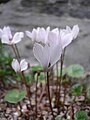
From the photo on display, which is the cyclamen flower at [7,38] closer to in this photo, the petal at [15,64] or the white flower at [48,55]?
the petal at [15,64]

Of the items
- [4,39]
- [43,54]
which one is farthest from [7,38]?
[43,54]

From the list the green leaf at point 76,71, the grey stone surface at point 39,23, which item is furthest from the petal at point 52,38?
the grey stone surface at point 39,23

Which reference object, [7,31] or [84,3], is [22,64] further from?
[84,3]

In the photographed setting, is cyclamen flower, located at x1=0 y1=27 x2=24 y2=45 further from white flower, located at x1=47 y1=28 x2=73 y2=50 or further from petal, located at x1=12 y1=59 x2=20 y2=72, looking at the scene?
white flower, located at x1=47 y1=28 x2=73 y2=50

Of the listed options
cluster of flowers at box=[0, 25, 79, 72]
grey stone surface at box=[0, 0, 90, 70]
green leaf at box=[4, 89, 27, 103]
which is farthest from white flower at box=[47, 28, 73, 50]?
grey stone surface at box=[0, 0, 90, 70]

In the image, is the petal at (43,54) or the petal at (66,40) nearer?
the petal at (43,54)

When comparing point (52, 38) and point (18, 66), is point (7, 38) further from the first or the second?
point (52, 38)

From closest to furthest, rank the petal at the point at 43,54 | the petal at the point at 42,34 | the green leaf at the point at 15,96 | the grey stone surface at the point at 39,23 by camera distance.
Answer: the petal at the point at 43,54 < the petal at the point at 42,34 < the green leaf at the point at 15,96 < the grey stone surface at the point at 39,23

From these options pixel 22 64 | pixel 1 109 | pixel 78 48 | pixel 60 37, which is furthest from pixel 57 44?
pixel 78 48
